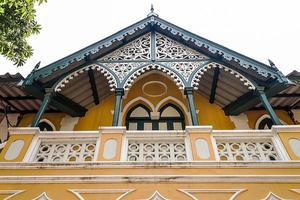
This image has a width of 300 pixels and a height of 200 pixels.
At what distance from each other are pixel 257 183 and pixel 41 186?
4.55m

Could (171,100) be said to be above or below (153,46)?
below

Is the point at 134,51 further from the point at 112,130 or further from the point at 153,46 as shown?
the point at 112,130

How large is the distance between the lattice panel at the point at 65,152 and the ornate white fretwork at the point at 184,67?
3.49 meters

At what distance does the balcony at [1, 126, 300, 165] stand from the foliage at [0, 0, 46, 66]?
202 cm

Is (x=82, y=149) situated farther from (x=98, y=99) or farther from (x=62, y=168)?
(x=98, y=99)

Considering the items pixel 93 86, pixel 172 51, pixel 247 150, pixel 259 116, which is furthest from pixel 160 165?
pixel 259 116

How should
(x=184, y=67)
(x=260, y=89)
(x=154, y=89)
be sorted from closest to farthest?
1. (x=260, y=89)
2. (x=184, y=67)
3. (x=154, y=89)

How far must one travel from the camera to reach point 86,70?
27.8 ft

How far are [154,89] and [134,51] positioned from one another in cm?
178

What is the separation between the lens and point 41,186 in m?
5.38

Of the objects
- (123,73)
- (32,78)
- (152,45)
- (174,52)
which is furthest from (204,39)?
(32,78)

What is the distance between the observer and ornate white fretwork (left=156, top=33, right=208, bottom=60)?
8680 mm

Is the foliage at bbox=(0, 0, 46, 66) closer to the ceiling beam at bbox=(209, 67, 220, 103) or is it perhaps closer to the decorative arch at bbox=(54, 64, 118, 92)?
the decorative arch at bbox=(54, 64, 118, 92)

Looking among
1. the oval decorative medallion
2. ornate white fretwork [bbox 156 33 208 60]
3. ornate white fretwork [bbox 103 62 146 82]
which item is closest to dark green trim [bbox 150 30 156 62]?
ornate white fretwork [bbox 156 33 208 60]
